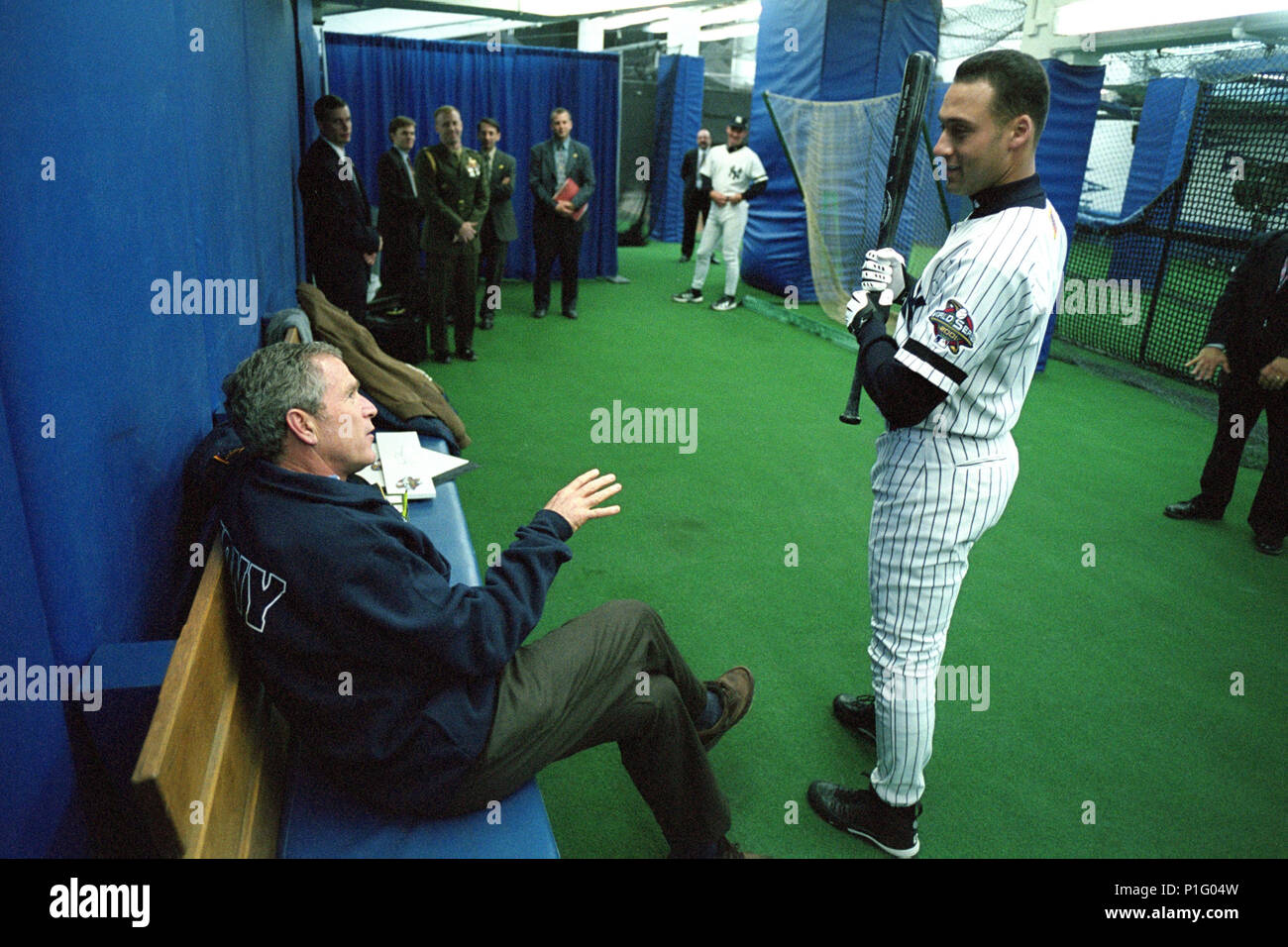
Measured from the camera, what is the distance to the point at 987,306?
1.67 metres

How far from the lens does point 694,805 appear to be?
1919 millimetres

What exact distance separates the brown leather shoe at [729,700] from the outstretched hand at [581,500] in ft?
2.41

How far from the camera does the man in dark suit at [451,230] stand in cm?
→ 629

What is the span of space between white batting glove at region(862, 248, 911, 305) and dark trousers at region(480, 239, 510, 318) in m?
6.06

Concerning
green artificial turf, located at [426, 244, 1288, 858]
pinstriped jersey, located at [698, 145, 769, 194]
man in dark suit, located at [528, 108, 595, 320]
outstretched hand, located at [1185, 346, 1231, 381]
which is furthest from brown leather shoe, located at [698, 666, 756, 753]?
pinstriped jersey, located at [698, 145, 769, 194]

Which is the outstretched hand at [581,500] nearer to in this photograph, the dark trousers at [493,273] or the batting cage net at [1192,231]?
the batting cage net at [1192,231]

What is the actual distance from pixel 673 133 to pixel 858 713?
1174 cm

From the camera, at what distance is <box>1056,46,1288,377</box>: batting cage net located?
6305 mm

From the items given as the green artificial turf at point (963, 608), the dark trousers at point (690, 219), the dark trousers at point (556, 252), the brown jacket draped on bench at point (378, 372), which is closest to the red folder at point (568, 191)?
the dark trousers at point (556, 252)

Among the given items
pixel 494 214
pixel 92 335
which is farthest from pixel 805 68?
pixel 92 335

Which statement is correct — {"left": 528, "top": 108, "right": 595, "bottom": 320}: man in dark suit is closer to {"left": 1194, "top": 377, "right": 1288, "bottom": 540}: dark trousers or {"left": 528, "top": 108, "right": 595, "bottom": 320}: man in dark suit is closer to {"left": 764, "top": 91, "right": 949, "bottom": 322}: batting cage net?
{"left": 764, "top": 91, "right": 949, "bottom": 322}: batting cage net

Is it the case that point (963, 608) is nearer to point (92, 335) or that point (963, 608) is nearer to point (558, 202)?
point (92, 335)

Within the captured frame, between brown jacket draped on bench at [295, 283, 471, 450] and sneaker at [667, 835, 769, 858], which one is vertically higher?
brown jacket draped on bench at [295, 283, 471, 450]
